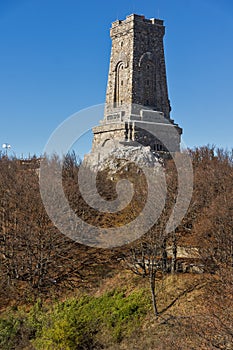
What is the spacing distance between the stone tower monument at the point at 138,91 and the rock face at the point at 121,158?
1.92 meters

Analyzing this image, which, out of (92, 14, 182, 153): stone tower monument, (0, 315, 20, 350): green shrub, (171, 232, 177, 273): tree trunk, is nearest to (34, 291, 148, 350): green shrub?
(0, 315, 20, 350): green shrub

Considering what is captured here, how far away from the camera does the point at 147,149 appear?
32.1 metres

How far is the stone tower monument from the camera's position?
35.3 meters

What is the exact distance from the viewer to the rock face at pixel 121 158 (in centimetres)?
3055

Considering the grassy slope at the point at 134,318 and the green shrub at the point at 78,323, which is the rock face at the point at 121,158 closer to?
the grassy slope at the point at 134,318

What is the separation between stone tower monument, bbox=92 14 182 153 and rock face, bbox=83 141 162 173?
192 cm

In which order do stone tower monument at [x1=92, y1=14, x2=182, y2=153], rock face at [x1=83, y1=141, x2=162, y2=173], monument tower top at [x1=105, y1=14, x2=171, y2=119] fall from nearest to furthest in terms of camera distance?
rock face at [x1=83, y1=141, x2=162, y2=173] < stone tower monument at [x1=92, y1=14, x2=182, y2=153] < monument tower top at [x1=105, y1=14, x2=171, y2=119]

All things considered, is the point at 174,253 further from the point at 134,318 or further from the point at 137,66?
the point at 137,66

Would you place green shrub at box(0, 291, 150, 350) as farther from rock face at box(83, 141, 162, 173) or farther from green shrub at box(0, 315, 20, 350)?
rock face at box(83, 141, 162, 173)

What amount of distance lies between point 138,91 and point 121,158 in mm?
7123

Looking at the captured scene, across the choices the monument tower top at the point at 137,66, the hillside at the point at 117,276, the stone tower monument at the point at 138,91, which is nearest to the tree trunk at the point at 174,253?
the hillside at the point at 117,276

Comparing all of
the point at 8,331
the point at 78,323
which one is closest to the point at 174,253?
the point at 78,323

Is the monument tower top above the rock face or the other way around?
above

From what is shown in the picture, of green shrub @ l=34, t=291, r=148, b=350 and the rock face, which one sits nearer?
green shrub @ l=34, t=291, r=148, b=350
